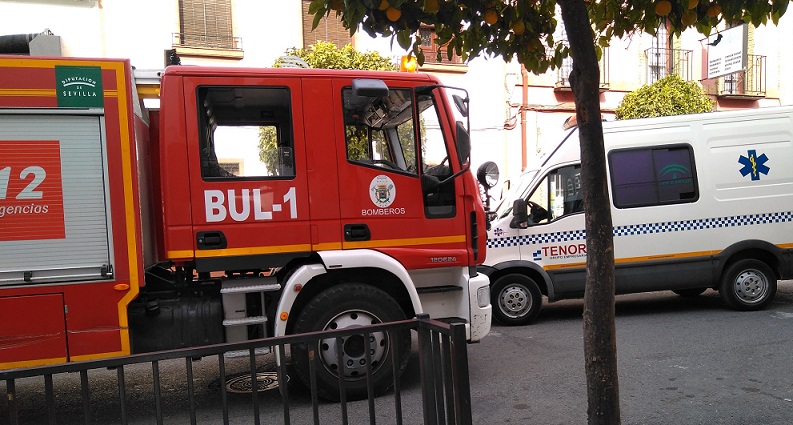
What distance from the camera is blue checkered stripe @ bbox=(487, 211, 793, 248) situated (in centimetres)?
764

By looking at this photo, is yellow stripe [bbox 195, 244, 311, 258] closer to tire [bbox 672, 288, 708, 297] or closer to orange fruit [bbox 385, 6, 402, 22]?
orange fruit [bbox 385, 6, 402, 22]

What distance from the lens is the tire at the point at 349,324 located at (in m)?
4.65

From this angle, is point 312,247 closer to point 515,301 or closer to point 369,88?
point 369,88

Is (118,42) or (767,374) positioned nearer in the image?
(767,374)

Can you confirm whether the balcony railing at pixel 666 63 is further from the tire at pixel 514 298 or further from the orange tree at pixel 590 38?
the orange tree at pixel 590 38

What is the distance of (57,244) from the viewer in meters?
4.25

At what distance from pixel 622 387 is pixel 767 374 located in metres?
1.40

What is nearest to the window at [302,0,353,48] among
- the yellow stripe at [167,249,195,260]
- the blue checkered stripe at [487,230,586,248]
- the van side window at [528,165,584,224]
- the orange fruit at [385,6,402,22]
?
the van side window at [528,165,584,224]

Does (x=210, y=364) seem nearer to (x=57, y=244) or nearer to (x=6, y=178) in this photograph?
(x=57, y=244)

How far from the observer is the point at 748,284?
781 centimetres

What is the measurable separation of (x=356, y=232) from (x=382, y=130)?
0.99 m

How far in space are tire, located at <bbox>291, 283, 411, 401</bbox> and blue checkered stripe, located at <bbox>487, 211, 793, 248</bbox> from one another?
311 cm

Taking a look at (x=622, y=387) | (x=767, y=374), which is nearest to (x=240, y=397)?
(x=622, y=387)

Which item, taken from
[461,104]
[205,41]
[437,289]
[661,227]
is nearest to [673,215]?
[661,227]
